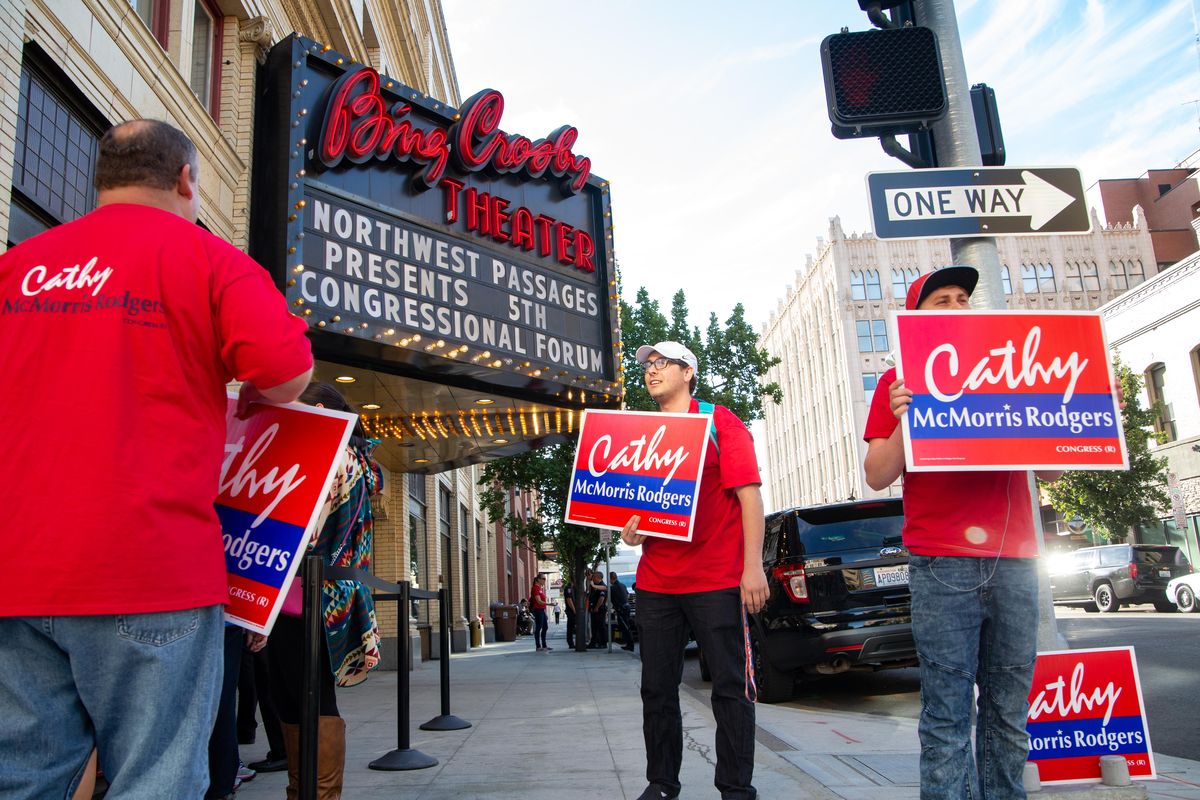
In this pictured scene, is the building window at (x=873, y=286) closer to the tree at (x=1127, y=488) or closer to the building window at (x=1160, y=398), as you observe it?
the building window at (x=1160, y=398)

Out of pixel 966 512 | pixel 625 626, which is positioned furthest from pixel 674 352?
pixel 625 626

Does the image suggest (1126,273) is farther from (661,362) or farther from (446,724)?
(661,362)

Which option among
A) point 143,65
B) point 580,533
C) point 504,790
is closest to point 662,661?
point 504,790

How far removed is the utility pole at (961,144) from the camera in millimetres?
3824

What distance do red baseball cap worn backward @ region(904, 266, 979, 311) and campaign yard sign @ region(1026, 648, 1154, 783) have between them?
1.54 m

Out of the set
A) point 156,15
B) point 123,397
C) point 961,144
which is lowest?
point 123,397

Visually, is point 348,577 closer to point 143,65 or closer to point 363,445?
point 363,445

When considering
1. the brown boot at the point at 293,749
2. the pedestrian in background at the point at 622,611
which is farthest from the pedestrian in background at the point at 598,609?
the brown boot at the point at 293,749

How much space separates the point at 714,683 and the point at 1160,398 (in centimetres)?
3513

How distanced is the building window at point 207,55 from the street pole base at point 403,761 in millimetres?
7204

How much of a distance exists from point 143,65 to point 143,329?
6.90 meters

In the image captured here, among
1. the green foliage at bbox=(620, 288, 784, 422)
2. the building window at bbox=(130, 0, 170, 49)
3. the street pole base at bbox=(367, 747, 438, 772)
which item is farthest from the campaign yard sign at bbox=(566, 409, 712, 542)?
the green foliage at bbox=(620, 288, 784, 422)

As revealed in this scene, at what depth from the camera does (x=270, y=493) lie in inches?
101

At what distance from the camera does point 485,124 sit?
10656 millimetres
